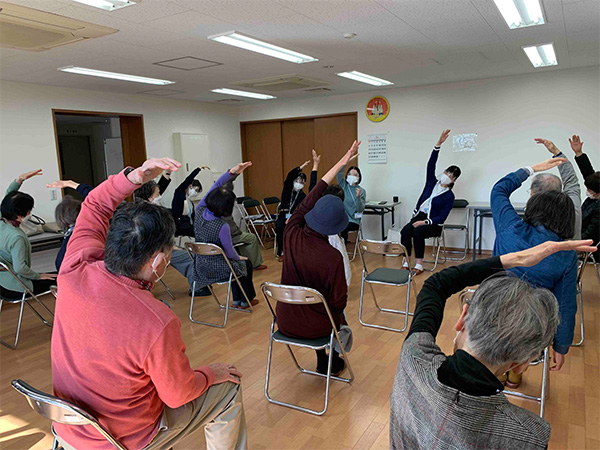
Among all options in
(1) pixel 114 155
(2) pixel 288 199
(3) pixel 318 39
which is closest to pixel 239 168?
(3) pixel 318 39

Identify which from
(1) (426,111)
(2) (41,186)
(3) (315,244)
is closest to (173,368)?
(3) (315,244)

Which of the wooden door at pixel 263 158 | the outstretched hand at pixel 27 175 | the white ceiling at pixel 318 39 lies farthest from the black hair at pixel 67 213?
the wooden door at pixel 263 158

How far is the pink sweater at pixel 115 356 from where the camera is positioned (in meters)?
1.42

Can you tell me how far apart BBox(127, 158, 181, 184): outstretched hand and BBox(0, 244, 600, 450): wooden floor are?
5.19 feet

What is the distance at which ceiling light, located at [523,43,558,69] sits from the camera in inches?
178

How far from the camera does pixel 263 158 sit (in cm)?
889

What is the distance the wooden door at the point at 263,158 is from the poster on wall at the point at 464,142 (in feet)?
11.4

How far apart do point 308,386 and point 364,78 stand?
4556mm

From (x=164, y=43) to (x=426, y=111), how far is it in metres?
4.58

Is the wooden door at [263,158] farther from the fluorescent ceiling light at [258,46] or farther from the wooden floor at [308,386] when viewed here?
the wooden floor at [308,386]

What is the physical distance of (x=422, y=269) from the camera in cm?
571

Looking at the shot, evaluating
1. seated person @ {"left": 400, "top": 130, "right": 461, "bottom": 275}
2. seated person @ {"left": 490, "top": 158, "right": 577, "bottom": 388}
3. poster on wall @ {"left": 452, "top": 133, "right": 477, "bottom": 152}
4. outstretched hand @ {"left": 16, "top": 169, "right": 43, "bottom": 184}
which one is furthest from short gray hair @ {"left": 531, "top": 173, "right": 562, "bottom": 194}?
outstretched hand @ {"left": 16, "top": 169, "right": 43, "bottom": 184}

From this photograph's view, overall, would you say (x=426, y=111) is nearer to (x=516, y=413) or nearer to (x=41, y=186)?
(x=41, y=186)

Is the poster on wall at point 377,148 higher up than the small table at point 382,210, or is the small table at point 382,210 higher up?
the poster on wall at point 377,148
